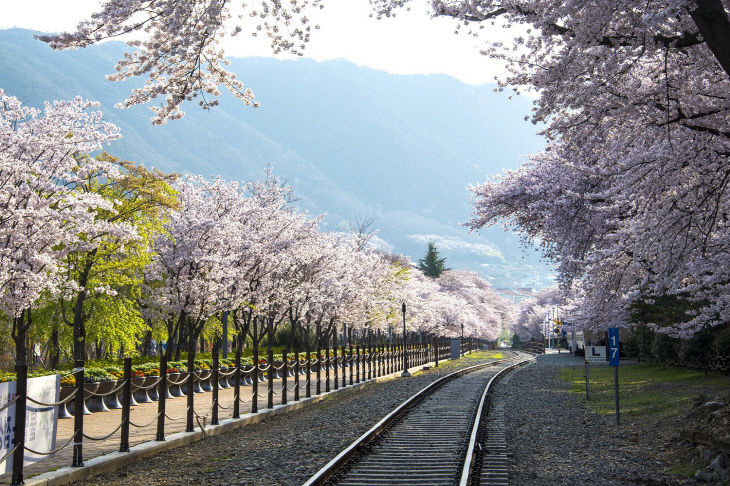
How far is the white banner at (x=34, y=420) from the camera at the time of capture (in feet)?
27.6

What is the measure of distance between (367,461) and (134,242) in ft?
76.0

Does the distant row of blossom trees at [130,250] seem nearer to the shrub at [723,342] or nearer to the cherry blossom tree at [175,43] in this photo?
the cherry blossom tree at [175,43]

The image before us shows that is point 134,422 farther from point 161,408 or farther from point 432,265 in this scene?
point 432,265

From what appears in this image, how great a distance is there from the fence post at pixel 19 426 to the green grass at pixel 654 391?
13.7m

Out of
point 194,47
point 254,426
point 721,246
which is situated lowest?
point 254,426

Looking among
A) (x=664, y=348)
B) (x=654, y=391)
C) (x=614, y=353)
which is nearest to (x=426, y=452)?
(x=614, y=353)

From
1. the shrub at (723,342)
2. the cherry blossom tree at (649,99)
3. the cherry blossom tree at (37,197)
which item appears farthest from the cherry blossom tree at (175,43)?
the shrub at (723,342)

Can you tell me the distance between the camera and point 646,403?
65.7ft

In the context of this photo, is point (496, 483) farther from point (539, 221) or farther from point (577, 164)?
point (539, 221)

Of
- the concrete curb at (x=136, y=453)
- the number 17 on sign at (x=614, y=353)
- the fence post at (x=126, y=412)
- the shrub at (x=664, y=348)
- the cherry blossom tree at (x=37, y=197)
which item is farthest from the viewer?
the shrub at (x=664, y=348)

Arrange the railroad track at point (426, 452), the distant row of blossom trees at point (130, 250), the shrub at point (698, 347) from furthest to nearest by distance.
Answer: the shrub at point (698, 347), the distant row of blossom trees at point (130, 250), the railroad track at point (426, 452)

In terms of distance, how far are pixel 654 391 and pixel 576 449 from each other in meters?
11.9

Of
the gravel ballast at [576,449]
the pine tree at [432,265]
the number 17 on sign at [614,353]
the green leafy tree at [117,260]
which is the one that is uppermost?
the pine tree at [432,265]

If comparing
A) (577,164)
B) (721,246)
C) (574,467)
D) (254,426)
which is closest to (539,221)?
(577,164)
